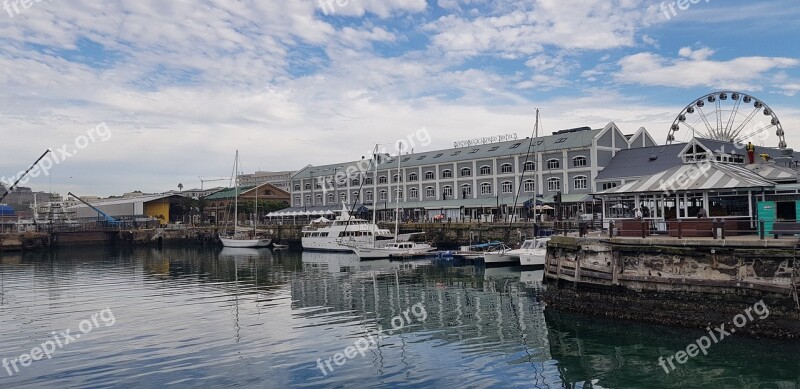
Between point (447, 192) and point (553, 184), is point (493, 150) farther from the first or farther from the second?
point (553, 184)

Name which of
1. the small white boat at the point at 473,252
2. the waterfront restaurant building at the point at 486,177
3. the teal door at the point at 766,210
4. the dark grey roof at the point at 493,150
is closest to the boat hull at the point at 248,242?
the waterfront restaurant building at the point at 486,177

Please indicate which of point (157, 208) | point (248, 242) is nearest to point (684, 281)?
point (248, 242)

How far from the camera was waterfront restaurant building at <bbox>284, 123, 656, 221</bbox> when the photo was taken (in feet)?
245

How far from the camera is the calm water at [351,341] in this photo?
18656 millimetres

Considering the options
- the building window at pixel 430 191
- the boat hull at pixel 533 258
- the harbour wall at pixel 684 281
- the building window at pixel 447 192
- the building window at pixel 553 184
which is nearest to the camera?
the harbour wall at pixel 684 281

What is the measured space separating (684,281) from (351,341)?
13.5m

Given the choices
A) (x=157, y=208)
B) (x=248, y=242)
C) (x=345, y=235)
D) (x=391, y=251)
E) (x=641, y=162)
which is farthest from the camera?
Result: (x=157, y=208)

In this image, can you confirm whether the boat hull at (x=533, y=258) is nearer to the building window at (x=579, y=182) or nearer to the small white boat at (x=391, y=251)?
the small white boat at (x=391, y=251)

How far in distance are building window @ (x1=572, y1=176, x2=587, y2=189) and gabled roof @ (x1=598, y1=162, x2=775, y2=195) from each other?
4317cm

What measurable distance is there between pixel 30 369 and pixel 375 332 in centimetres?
1270

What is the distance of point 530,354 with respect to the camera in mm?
21594

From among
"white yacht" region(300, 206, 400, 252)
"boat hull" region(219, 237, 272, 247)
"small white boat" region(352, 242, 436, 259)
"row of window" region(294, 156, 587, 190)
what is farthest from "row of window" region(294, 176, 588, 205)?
"small white boat" region(352, 242, 436, 259)

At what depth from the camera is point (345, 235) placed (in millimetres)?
79438

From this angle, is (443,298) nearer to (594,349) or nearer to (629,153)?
(594,349)
